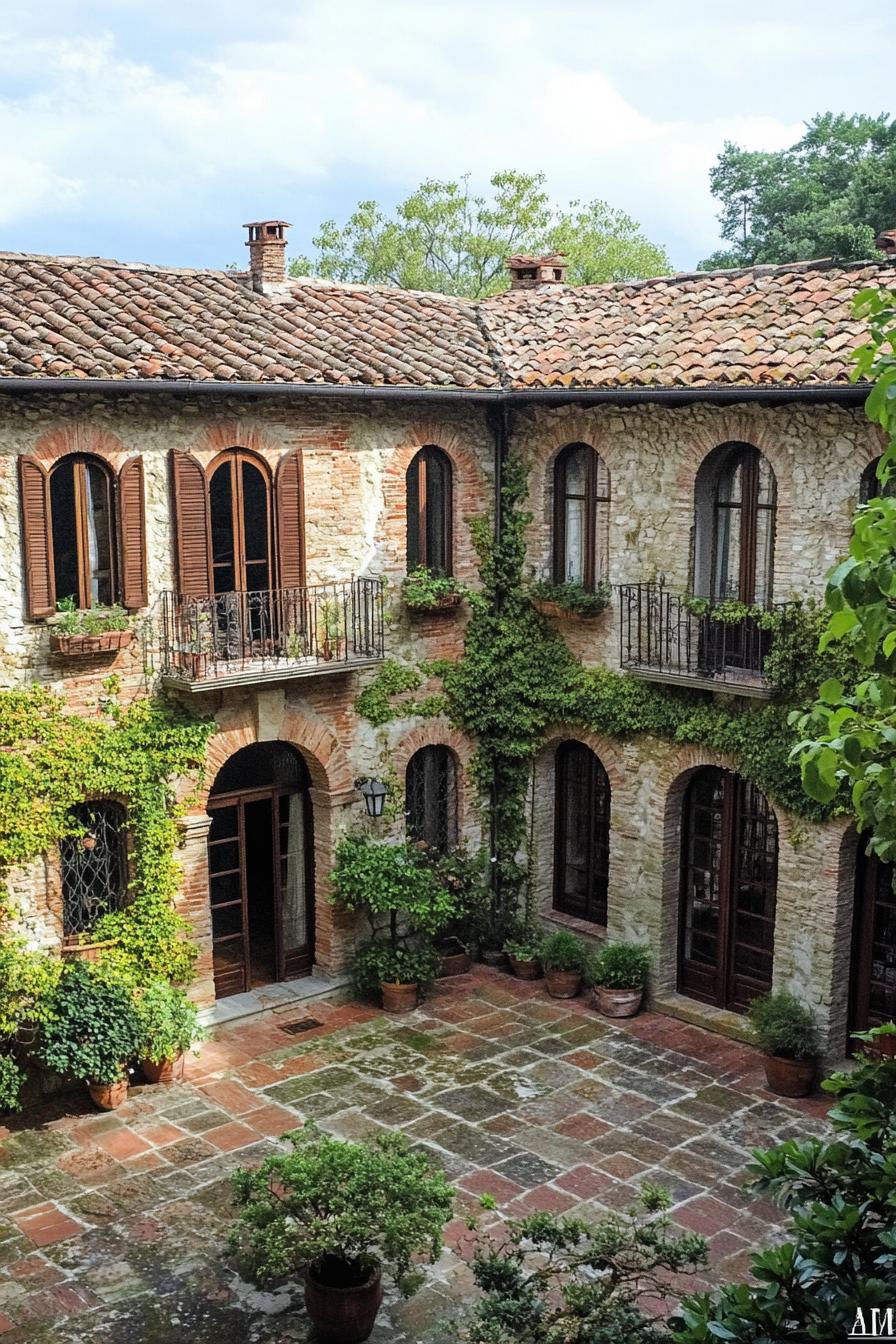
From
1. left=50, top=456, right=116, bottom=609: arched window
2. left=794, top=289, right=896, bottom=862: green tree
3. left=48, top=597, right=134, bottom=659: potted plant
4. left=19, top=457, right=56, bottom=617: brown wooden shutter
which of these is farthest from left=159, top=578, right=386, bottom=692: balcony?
left=794, top=289, right=896, bottom=862: green tree

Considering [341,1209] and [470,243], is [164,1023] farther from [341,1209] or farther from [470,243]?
[470,243]

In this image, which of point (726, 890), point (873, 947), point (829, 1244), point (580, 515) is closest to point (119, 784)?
point (580, 515)

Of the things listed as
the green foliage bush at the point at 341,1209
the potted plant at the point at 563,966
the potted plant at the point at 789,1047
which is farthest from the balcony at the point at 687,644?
the green foliage bush at the point at 341,1209

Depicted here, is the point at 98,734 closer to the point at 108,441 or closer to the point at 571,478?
the point at 108,441

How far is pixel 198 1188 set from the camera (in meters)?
11.1

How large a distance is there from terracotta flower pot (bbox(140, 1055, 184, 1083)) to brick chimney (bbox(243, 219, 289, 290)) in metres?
8.35

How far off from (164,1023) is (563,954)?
4.54 metres

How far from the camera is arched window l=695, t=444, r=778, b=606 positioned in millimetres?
13453

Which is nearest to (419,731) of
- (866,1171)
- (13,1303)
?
(13,1303)

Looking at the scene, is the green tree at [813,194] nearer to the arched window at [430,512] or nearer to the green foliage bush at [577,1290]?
the arched window at [430,512]

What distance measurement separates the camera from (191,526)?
13.2 meters

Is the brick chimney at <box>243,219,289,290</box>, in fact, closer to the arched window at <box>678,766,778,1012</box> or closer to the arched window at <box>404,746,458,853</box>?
the arched window at <box>404,746,458,853</box>

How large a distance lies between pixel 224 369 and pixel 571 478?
4278 mm

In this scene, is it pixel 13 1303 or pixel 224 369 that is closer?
pixel 13 1303
